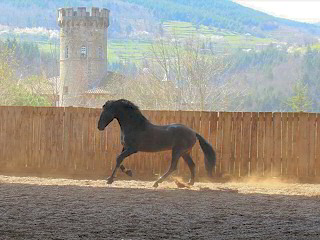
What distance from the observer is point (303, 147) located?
1538 centimetres

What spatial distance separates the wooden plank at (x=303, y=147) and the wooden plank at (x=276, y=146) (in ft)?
1.59

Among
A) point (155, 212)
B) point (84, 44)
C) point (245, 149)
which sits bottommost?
point (155, 212)

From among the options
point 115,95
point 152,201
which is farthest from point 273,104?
point 152,201

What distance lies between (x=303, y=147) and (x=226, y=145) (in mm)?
1890

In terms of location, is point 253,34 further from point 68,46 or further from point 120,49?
point 68,46

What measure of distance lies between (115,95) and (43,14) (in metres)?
86.2

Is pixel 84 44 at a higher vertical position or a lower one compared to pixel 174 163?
higher

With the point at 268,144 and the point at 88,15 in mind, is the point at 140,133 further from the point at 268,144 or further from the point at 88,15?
the point at 88,15

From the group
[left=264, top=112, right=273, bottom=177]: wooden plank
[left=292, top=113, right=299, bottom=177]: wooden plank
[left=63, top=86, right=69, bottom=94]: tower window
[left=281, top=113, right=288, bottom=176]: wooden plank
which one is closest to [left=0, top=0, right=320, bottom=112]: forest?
[left=63, top=86, right=69, bottom=94]: tower window

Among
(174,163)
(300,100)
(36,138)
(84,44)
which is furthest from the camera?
(84,44)

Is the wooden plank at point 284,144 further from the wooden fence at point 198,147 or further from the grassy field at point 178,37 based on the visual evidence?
the grassy field at point 178,37

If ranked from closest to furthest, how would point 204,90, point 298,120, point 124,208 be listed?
point 124,208 < point 298,120 < point 204,90

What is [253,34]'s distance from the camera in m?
138

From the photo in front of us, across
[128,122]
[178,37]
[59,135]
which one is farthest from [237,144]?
[178,37]
